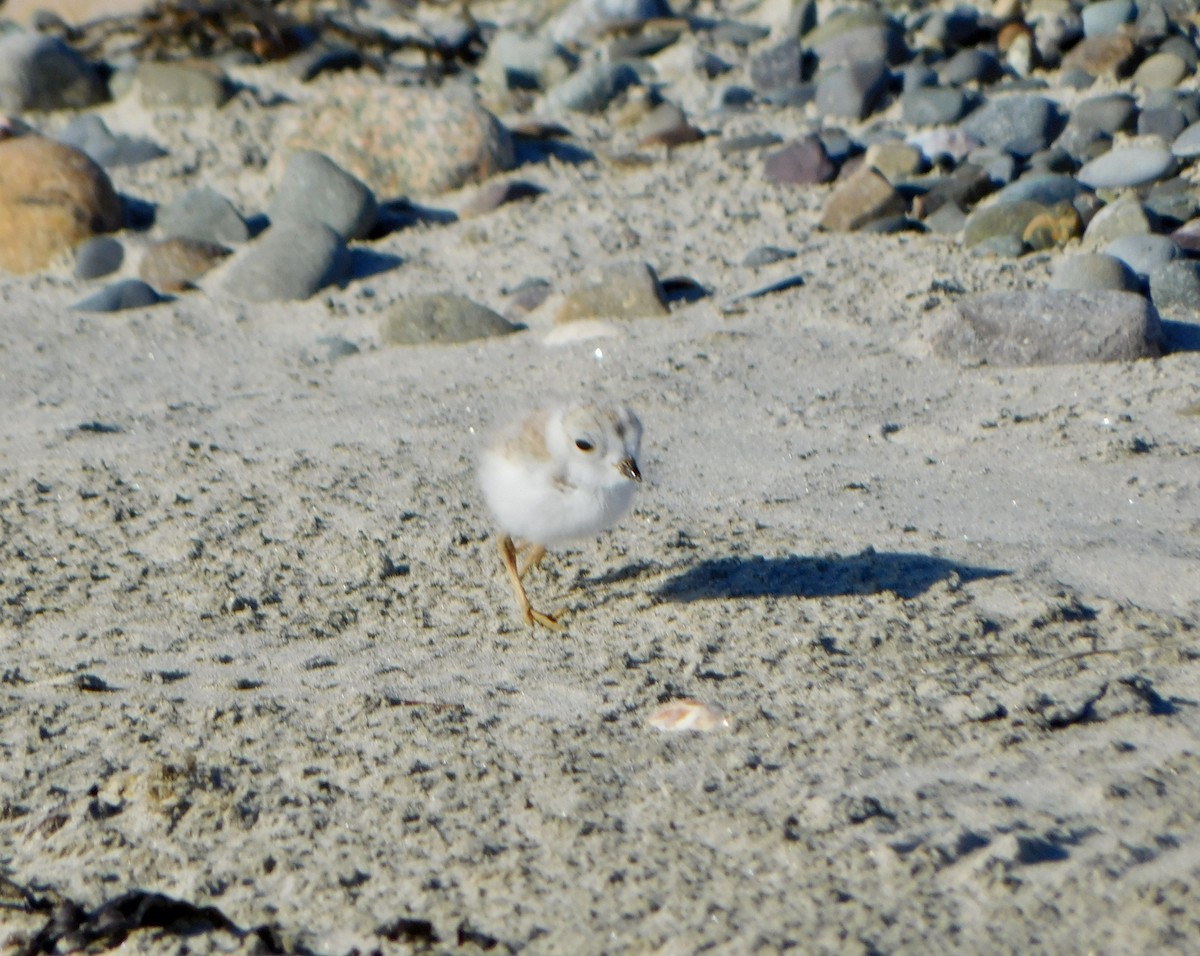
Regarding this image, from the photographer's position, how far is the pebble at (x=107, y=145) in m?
8.43

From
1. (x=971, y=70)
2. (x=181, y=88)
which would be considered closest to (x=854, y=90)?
(x=971, y=70)

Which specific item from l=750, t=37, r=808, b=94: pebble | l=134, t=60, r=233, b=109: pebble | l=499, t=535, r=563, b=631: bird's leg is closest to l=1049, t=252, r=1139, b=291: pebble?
l=499, t=535, r=563, b=631: bird's leg

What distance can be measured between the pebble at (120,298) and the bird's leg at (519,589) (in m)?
3.76

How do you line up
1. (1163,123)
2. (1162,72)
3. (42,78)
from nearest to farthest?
(1163,123) → (1162,72) → (42,78)

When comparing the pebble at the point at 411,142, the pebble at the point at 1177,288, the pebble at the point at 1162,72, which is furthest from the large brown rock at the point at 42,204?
the pebble at the point at 1162,72

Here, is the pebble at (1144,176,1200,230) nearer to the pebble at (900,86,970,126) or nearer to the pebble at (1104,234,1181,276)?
the pebble at (1104,234,1181,276)

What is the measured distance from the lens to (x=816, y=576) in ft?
12.9

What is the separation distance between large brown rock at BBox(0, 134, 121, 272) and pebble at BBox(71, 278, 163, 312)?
0.60 meters

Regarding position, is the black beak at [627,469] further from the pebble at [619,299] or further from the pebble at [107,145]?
the pebble at [107,145]

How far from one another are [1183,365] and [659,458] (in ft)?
6.95

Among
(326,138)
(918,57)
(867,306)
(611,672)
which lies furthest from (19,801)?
(918,57)

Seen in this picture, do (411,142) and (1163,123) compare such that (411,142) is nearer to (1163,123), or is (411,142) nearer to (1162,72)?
(1163,123)

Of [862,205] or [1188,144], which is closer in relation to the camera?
[862,205]

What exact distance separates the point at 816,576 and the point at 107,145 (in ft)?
20.5
